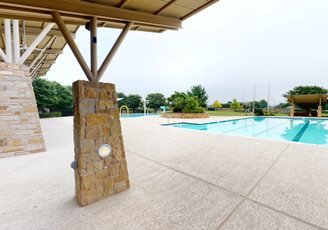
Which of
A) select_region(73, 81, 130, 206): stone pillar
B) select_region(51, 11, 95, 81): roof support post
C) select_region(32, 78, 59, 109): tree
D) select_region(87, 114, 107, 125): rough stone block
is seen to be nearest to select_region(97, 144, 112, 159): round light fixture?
select_region(73, 81, 130, 206): stone pillar

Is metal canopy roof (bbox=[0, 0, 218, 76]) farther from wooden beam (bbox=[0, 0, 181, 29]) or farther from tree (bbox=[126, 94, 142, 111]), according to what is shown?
tree (bbox=[126, 94, 142, 111])

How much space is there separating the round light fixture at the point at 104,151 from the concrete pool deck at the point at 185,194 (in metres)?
0.60

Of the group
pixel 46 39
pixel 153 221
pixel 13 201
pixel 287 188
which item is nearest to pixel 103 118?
pixel 153 221

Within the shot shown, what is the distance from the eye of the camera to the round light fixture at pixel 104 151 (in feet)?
6.56

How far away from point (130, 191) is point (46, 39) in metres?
7.16

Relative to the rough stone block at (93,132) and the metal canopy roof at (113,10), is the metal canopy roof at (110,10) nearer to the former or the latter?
the metal canopy roof at (113,10)

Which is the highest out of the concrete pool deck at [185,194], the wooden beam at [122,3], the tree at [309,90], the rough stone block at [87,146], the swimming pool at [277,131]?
the tree at [309,90]

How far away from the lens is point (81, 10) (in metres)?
2.06

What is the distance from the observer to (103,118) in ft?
6.72

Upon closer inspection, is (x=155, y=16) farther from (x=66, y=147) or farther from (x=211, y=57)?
(x=211, y=57)

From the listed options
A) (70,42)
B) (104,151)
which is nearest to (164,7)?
(70,42)

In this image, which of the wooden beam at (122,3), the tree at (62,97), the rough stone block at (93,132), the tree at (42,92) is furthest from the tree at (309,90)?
the tree at (42,92)

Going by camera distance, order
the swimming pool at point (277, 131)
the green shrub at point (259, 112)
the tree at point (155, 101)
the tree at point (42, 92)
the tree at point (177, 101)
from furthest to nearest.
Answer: the tree at point (155, 101) → the green shrub at point (259, 112) → the tree at point (42, 92) → the tree at point (177, 101) → the swimming pool at point (277, 131)

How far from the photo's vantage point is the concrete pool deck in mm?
1608
